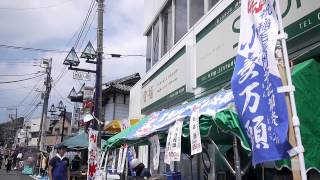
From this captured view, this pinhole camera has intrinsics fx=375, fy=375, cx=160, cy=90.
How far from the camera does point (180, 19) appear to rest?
13.4 m

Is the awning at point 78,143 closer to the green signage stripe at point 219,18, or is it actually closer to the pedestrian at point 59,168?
the pedestrian at point 59,168

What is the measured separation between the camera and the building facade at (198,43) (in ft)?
19.8

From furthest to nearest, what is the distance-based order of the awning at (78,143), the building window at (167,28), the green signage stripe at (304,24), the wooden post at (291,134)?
the awning at (78,143), the building window at (167,28), the green signage stripe at (304,24), the wooden post at (291,134)

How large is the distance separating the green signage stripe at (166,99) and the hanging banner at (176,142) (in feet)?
14.2

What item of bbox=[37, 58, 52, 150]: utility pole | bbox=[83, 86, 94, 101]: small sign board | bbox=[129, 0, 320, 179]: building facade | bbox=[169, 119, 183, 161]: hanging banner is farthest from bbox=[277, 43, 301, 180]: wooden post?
bbox=[37, 58, 52, 150]: utility pole

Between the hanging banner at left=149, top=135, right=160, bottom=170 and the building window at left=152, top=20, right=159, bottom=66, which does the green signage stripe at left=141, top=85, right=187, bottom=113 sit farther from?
the hanging banner at left=149, top=135, right=160, bottom=170

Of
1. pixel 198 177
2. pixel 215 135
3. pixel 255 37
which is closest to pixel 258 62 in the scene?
pixel 255 37

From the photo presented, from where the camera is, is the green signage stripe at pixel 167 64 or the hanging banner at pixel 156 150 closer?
the hanging banner at pixel 156 150

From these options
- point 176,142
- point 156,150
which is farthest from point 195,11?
point 176,142

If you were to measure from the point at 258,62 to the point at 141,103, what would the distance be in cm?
1210

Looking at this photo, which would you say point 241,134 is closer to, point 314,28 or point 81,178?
point 314,28

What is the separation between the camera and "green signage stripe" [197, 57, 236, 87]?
816 centimetres

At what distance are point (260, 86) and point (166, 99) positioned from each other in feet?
27.4

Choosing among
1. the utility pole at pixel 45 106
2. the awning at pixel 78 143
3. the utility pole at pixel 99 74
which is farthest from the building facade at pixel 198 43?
the utility pole at pixel 45 106
